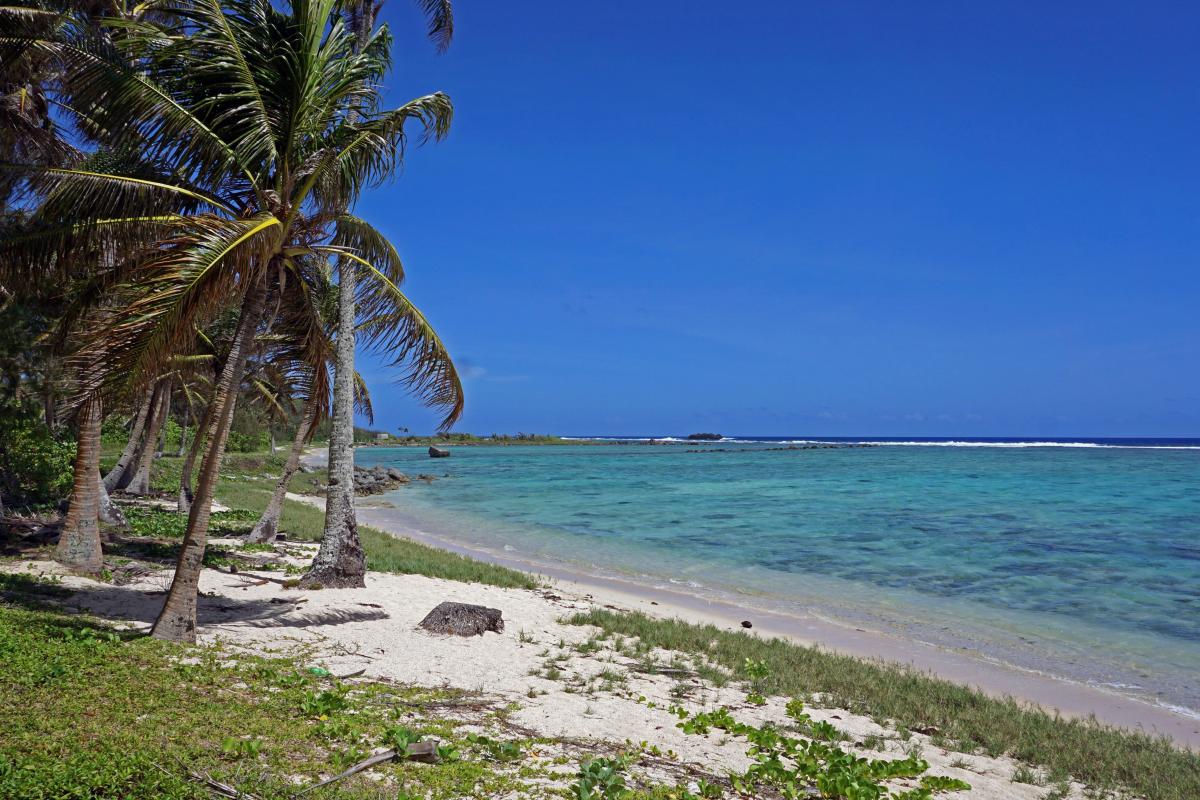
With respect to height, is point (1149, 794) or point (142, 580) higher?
point (142, 580)

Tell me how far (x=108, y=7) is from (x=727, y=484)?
45.4 m

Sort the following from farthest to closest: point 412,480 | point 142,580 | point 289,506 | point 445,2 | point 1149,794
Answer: point 412,480 < point 289,506 < point 445,2 < point 142,580 < point 1149,794

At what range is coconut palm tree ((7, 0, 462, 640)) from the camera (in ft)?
22.2

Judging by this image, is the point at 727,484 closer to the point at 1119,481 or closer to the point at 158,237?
the point at 1119,481

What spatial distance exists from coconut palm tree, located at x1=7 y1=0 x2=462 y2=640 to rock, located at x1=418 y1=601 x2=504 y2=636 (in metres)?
3.31

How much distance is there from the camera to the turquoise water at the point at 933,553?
13211 millimetres

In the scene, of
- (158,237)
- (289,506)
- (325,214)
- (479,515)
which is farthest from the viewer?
(479,515)

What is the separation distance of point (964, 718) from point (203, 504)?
876 centimetres

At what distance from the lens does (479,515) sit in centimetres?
3406

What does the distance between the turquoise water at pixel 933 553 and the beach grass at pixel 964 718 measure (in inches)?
139

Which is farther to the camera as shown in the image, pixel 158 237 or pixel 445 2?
pixel 445 2

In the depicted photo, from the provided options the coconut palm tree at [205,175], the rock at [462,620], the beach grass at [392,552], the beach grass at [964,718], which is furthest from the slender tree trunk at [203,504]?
the beach grass at [392,552]

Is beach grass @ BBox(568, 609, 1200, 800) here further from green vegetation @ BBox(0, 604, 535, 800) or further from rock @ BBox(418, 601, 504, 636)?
green vegetation @ BBox(0, 604, 535, 800)

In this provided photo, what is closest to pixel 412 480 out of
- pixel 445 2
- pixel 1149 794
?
pixel 445 2
